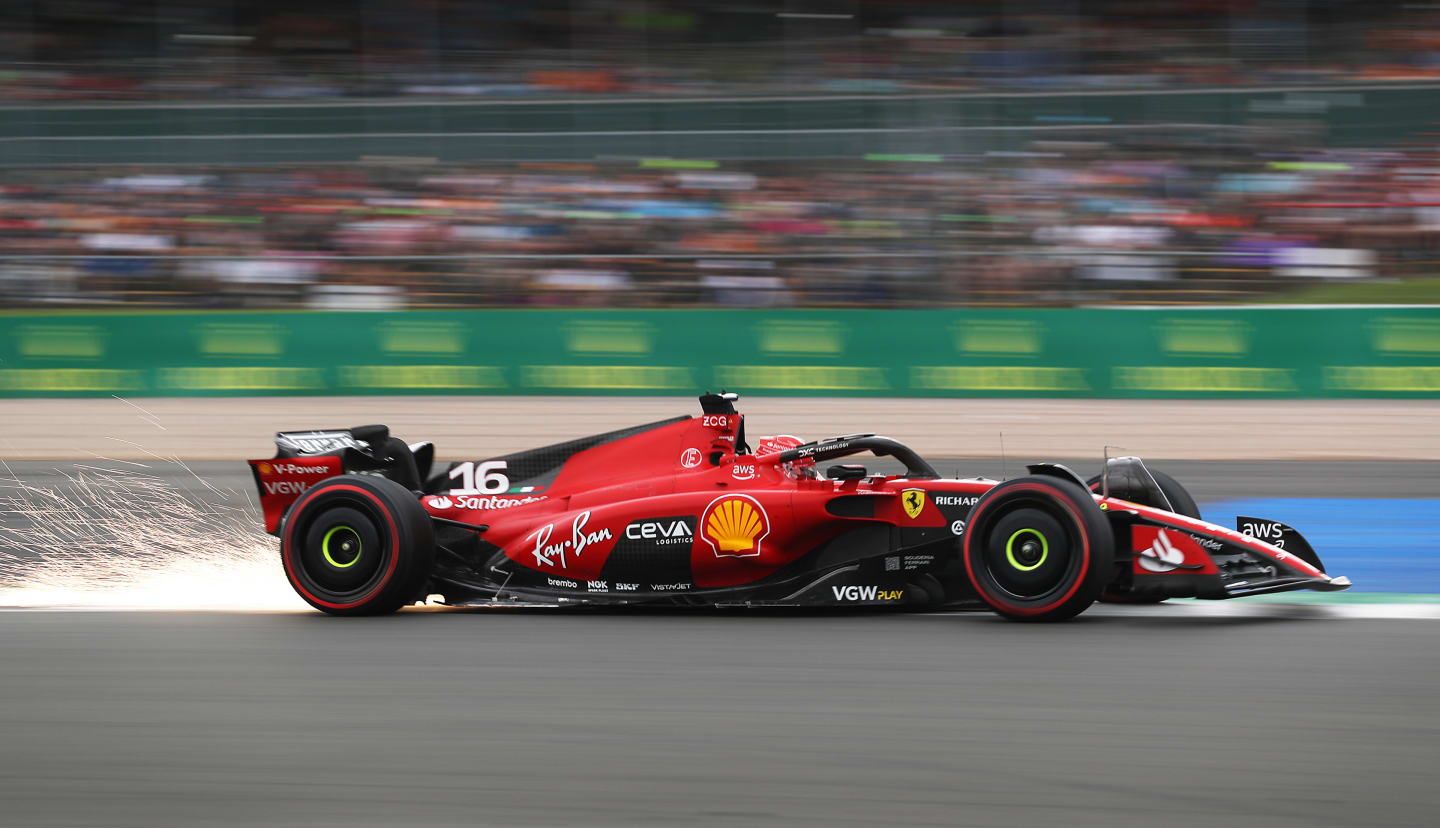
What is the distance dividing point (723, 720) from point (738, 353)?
956 cm

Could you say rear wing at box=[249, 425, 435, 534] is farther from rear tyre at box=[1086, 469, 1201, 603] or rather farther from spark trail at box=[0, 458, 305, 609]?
rear tyre at box=[1086, 469, 1201, 603]

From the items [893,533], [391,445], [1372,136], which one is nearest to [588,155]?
[1372,136]

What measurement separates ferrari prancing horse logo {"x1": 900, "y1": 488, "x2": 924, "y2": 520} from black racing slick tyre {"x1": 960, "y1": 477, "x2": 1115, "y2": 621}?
29cm

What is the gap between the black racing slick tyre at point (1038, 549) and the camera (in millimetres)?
5363

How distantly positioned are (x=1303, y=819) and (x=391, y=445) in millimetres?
4246

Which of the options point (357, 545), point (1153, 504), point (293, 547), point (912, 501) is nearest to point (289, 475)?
point (293, 547)

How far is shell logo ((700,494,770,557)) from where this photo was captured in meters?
5.88

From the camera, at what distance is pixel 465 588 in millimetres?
6211

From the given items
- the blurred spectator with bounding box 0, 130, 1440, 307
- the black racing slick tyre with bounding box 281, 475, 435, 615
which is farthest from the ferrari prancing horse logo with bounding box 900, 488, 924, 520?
the blurred spectator with bounding box 0, 130, 1440, 307

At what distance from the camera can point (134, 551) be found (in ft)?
26.3

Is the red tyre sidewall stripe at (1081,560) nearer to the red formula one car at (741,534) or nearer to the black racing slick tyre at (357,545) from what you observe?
the red formula one car at (741,534)

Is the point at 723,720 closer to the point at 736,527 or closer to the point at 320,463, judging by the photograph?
the point at 736,527

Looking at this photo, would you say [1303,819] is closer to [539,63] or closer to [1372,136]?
[1372,136]

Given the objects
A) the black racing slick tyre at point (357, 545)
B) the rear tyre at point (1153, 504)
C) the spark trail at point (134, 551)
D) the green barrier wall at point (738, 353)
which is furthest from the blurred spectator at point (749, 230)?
the black racing slick tyre at point (357, 545)
